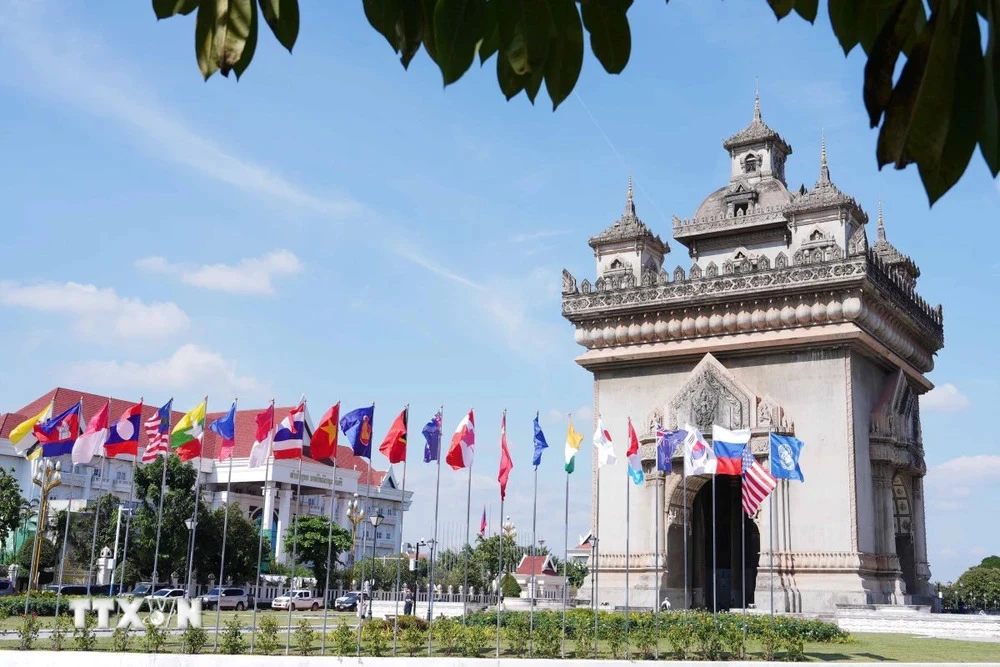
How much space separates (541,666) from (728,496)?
2000cm

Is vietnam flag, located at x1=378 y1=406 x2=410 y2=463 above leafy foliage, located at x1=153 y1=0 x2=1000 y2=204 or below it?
above

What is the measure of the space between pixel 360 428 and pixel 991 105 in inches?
968

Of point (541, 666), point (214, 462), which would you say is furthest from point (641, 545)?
point (214, 462)

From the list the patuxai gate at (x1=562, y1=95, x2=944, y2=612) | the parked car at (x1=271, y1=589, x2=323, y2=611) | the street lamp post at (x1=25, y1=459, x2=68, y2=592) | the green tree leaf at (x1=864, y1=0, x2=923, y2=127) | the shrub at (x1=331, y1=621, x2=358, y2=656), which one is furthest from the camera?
the parked car at (x1=271, y1=589, x2=323, y2=611)

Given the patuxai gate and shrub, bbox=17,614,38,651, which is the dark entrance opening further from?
shrub, bbox=17,614,38,651

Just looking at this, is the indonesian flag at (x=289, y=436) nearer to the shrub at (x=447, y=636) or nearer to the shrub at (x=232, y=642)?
the shrub at (x=232, y=642)

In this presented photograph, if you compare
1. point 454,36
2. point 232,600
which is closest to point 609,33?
point 454,36

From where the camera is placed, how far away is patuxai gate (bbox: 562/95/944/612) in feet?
107

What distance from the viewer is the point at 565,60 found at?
3.02 metres

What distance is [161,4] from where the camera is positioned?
2.80 metres

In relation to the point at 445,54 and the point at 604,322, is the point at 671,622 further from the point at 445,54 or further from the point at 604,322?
the point at 445,54

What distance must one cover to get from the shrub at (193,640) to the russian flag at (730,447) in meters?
13.8

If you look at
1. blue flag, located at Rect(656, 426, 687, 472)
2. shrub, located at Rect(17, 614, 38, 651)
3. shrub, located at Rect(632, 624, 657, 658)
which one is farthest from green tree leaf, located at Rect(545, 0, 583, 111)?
blue flag, located at Rect(656, 426, 687, 472)

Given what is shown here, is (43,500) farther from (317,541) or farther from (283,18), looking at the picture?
(283,18)
